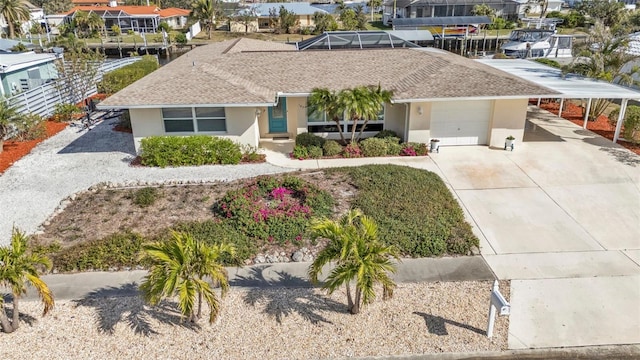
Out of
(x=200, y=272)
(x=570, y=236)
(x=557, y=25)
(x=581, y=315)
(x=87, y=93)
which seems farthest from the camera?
(x=557, y=25)

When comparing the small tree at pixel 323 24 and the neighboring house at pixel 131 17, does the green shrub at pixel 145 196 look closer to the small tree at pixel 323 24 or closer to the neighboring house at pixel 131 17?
the small tree at pixel 323 24

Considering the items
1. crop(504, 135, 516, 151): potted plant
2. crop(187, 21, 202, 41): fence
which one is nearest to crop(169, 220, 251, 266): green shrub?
crop(504, 135, 516, 151): potted plant

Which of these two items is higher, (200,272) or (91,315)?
(200,272)

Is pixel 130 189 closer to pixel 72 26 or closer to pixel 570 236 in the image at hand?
pixel 570 236

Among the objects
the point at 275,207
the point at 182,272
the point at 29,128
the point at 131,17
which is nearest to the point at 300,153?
the point at 275,207

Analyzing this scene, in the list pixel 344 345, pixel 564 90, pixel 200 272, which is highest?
pixel 564 90

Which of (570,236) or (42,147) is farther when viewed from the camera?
(42,147)

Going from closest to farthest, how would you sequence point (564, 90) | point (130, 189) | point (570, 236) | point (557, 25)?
point (570, 236) < point (130, 189) < point (564, 90) < point (557, 25)


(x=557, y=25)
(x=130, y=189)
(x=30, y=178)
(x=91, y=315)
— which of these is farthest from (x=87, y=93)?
(x=557, y=25)
